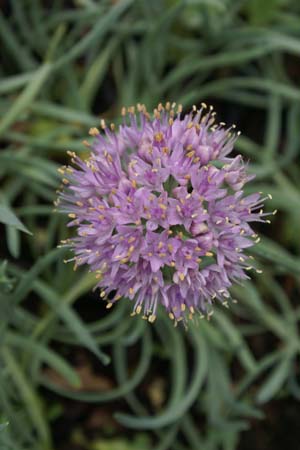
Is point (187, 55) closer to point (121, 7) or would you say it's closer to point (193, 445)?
point (121, 7)

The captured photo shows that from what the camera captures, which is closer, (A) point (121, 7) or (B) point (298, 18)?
(A) point (121, 7)

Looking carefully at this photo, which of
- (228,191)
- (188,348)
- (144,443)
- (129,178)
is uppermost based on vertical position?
(129,178)

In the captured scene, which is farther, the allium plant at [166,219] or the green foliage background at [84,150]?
the green foliage background at [84,150]

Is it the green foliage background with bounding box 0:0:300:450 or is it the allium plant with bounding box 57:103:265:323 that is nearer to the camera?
the allium plant with bounding box 57:103:265:323

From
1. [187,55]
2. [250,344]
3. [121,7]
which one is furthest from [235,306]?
[121,7]
